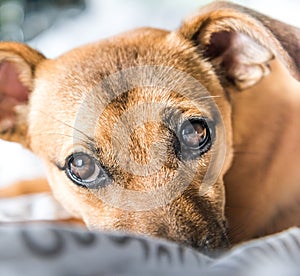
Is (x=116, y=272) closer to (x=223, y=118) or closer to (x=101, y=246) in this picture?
(x=101, y=246)

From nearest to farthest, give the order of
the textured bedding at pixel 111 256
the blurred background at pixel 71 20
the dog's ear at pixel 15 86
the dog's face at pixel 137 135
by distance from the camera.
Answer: the textured bedding at pixel 111 256, the dog's face at pixel 137 135, the dog's ear at pixel 15 86, the blurred background at pixel 71 20

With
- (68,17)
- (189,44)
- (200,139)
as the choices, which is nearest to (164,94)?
(200,139)

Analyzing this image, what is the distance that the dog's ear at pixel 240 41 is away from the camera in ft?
4.33

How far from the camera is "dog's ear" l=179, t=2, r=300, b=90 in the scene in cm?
132

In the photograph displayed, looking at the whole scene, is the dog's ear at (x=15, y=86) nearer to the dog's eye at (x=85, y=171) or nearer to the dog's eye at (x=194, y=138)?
the dog's eye at (x=85, y=171)

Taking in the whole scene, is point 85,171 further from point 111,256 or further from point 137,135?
point 111,256

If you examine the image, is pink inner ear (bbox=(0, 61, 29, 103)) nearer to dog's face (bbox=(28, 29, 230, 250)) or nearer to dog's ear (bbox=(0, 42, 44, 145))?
dog's ear (bbox=(0, 42, 44, 145))

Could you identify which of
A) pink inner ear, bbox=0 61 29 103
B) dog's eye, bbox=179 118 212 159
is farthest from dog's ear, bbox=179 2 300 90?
pink inner ear, bbox=0 61 29 103

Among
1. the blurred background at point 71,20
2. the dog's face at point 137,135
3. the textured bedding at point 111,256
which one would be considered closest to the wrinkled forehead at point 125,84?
the dog's face at point 137,135

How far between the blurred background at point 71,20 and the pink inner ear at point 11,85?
178 millimetres

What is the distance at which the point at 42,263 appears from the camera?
2.27 feet

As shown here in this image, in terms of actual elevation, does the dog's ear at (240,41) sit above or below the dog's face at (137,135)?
above

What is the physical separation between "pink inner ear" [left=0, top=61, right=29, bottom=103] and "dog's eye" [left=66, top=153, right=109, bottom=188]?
351 mm

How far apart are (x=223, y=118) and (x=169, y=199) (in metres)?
0.35
